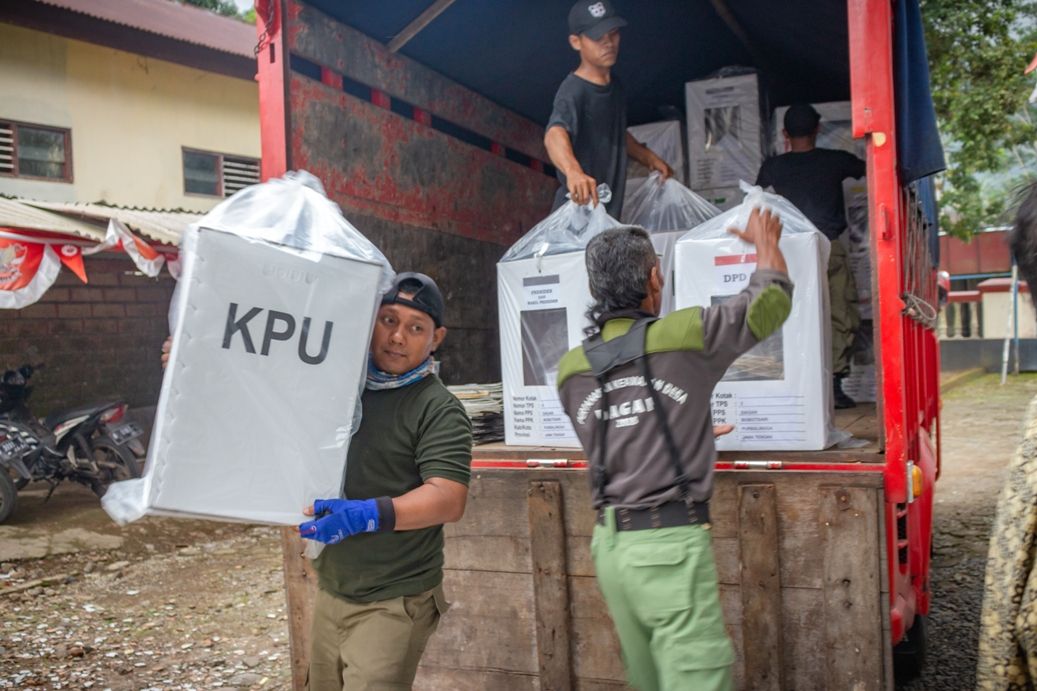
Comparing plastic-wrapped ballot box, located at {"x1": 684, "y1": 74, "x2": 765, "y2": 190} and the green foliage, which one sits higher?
the green foliage

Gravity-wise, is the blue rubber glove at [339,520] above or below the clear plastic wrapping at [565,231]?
below

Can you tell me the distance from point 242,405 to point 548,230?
4.82ft

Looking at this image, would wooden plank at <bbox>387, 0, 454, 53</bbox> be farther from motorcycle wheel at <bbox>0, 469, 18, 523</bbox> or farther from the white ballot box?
motorcycle wheel at <bbox>0, 469, 18, 523</bbox>

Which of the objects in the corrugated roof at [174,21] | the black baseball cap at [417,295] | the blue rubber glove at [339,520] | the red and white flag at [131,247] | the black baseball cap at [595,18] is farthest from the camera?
the corrugated roof at [174,21]

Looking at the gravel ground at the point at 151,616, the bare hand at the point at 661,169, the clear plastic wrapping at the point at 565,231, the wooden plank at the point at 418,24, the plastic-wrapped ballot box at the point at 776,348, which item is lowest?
the gravel ground at the point at 151,616

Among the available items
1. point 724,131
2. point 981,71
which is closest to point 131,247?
point 724,131

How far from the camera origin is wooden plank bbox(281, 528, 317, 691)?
2.99 metres

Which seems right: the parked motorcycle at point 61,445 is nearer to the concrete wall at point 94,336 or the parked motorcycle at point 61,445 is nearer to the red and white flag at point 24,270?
the red and white flag at point 24,270

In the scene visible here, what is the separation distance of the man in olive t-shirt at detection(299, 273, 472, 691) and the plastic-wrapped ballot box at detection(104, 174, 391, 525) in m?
0.18

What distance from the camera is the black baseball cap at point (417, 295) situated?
219 centimetres

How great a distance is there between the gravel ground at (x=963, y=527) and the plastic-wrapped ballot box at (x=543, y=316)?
127cm

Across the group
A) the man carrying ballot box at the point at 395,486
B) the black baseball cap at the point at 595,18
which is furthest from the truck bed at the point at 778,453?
the black baseball cap at the point at 595,18

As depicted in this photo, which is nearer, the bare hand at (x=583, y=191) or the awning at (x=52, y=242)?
the bare hand at (x=583, y=191)

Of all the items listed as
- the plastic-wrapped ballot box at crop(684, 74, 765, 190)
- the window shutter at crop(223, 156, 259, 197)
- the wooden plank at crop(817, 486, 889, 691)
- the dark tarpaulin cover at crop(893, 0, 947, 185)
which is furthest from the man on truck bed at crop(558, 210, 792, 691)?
the window shutter at crop(223, 156, 259, 197)
